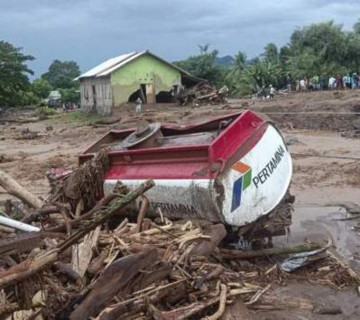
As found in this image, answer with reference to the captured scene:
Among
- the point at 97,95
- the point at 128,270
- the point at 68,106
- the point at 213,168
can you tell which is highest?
the point at 213,168

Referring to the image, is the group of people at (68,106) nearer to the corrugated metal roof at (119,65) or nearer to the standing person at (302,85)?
the corrugated metal roof at (119,65)

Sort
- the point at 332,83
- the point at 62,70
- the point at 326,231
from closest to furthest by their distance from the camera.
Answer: the point at 326,231, the point at 332,83, the point at 62,70

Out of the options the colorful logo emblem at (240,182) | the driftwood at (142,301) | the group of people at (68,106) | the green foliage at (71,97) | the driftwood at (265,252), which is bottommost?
the group of people at (68,106)

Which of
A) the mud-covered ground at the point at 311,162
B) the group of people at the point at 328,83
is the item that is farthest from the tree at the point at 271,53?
the mud-covered ground at the point at 311,162

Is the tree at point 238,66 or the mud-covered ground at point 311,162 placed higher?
the tree at point 238,66

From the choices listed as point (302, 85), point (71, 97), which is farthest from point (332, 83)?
point (71, 97)

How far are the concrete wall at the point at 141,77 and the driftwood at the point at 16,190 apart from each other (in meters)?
34.2

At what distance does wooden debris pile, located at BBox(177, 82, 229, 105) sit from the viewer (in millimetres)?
38125

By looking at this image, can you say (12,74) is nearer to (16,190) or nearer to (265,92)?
(265,92)

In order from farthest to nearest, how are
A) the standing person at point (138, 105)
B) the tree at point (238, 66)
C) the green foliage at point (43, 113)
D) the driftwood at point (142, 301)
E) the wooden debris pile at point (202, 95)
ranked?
the tree at point (238, 66) → the green foliage at point (43, 113) → the wooden debris pile at point (202, 95) → the standing person at point (138, 105) → the driftwood at point (142, 301)

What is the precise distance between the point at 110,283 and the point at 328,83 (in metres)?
38.7

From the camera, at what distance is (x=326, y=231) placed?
28.0 feet

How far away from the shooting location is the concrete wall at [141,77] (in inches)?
1598

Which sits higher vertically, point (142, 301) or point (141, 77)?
point (141, 77)
